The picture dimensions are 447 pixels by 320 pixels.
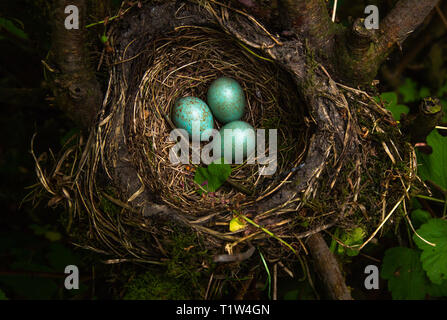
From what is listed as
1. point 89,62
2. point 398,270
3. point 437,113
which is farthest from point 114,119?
point 398,270

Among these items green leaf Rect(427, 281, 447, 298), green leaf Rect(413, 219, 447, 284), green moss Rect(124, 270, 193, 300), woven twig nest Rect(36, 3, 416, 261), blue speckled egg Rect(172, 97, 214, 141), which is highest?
blue speckled egg Rect(172, 97, 214, 141)

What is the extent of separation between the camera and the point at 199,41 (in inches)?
69.6

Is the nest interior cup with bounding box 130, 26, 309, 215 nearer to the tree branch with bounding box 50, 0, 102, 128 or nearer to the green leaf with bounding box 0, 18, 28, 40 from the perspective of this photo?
the tree branch with bounding box 50, 0, 102, 128

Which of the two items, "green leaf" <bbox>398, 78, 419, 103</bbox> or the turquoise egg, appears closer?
the turquoise egg

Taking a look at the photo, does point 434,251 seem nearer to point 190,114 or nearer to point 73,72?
point 190,114

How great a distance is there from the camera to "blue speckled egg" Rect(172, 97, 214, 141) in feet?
5.95

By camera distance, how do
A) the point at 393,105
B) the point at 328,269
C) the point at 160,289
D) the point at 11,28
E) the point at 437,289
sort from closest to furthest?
the point at 328,269 < the point at 160,289 < the point at 437,289 < the point at 393,105 < the point at 11,28

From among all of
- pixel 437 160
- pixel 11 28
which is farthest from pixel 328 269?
pixel 11 28

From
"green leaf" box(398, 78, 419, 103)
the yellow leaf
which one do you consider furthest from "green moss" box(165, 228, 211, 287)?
"green leaf" box(398, 78, 419, 103)

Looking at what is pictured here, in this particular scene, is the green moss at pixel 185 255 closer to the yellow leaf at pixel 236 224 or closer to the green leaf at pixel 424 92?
the yellow leaf at pixel 236 224

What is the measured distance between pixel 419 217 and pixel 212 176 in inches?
38.1

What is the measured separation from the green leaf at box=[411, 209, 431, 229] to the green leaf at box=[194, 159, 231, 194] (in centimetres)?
Answer: 87

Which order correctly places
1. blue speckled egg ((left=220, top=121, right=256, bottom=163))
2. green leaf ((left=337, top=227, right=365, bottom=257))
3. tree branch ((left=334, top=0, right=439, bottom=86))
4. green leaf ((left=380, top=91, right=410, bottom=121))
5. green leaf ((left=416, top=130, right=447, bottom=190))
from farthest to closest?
blue speckled egg ((left=220, top=121, right=256, bottom=163)) → green leaf ((left=380, top=91, right=410, bottom=121)) → green leaf ((left=416, top=130, right=447, bottom=190)) → green leaf ((left=337, top=227, right=365, bottom=257)) → tree branch ((left=334, top=0, right=439, bottom=86))

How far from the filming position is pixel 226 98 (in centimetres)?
183
